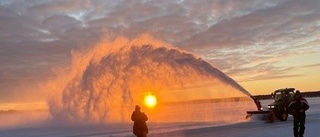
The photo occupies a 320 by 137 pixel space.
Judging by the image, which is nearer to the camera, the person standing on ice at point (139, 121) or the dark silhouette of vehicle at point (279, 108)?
the person standing on ice at point (139, 121)

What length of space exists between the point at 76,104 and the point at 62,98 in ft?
7.03

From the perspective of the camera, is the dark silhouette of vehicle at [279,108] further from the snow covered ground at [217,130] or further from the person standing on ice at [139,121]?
the person standing on ice at [139,121]

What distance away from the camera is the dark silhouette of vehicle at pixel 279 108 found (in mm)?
26906

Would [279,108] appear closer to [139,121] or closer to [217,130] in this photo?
[217,130]

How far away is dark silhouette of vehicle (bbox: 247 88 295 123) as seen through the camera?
88.3 ft

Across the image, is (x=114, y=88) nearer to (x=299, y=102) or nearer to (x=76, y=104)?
(x=76, y=104)

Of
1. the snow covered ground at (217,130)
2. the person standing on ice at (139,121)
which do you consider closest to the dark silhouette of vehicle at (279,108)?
the snow covered ground at (217,130)

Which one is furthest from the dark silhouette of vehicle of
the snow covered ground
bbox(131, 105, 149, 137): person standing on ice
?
bbox(131, 105, 149, 137): person standing on ice

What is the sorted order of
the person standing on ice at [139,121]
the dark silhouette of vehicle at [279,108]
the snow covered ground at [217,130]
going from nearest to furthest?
the person standing on ice at [139,121] < the snow covered ground at [217,130] < the dark silhouette of vehicle at [279,108]

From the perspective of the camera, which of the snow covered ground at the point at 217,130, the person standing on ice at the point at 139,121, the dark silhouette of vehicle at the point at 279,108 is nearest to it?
the person standing on ice at the point at 139,121

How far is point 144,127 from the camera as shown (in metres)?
15.4

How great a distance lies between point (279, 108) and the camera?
1080 inches

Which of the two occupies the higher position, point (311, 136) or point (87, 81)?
point (87, 81)

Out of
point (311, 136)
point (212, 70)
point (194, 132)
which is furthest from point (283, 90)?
point (311, 136)
